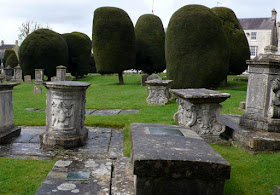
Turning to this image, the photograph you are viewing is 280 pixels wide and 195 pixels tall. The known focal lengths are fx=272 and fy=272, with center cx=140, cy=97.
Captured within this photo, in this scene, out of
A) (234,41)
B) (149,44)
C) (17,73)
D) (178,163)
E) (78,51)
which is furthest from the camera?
(78,51)

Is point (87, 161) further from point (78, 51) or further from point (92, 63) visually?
point (92, 63)

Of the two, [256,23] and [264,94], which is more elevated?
[256,23]

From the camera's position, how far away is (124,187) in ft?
11.8

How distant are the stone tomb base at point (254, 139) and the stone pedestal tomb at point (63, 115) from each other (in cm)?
342

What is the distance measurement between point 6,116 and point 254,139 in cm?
546

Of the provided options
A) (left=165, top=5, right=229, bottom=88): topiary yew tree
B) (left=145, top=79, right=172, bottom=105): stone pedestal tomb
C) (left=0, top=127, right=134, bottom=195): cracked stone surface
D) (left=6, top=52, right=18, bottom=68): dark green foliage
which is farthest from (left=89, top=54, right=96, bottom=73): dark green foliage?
(left=0, top=127, right=134, bottom=195): cracked stone surface

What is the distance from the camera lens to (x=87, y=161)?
15.7 ft

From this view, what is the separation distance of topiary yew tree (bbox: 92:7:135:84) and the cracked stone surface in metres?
14.9

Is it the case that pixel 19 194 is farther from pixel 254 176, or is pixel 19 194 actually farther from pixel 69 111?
pixel 254 176

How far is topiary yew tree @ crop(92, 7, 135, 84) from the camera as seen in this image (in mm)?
21172

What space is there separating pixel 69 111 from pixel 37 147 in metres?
1.00

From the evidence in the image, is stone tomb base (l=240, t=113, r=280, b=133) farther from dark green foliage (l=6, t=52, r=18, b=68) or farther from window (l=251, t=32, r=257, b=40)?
window (l=251, t=32, r=257, b=40)

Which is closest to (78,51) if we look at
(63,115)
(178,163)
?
(63,115)

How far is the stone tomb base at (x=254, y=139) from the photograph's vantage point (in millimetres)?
5359
